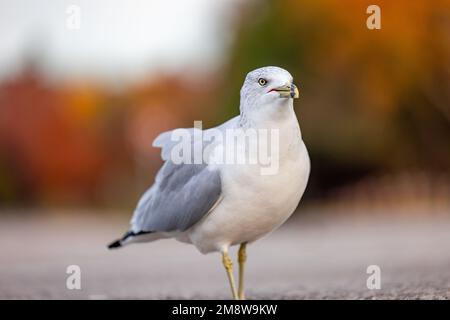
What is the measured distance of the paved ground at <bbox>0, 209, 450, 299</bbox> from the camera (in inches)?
288

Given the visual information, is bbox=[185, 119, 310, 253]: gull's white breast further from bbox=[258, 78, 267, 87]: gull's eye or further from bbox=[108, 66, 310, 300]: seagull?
bbox=[258, 78, 267, 87]: gull's eye

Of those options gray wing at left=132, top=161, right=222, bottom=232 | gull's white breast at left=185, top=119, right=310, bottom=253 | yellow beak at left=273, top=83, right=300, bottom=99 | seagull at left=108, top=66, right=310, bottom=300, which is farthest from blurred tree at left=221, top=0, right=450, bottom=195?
yellow beak at left=273, top=83, right=300, bottom=99

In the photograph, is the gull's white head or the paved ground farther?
the paved ground

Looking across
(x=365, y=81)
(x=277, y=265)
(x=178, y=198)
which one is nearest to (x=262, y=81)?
(x=178, y=198)

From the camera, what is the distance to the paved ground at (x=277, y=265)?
24.0 ft

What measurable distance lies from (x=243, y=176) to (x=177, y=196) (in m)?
0.91

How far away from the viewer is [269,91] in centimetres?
543

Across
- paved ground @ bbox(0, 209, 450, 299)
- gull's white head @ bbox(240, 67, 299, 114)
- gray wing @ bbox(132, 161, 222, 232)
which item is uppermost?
gull's white head @ bbox(240, 67, 299, 114)

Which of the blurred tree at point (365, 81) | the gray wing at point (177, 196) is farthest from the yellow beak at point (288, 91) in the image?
the blurred tree at point (365, 81)

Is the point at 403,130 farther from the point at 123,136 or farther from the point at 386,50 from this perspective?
the point at 123,136

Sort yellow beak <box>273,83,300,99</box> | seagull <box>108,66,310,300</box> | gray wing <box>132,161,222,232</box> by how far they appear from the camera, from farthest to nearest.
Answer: gray wing <box>132,161,222,232</box>
seagull <box>108,66,310,300</box>
yellow beak <box>273,83,300,99</box>

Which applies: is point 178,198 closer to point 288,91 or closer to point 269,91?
point 269,91

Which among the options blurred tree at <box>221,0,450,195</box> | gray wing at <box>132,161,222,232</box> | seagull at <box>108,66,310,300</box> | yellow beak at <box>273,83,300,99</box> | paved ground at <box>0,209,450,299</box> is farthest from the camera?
blurred tree at <box>221,0,450,195</box>

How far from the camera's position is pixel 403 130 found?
28859 millimetres
